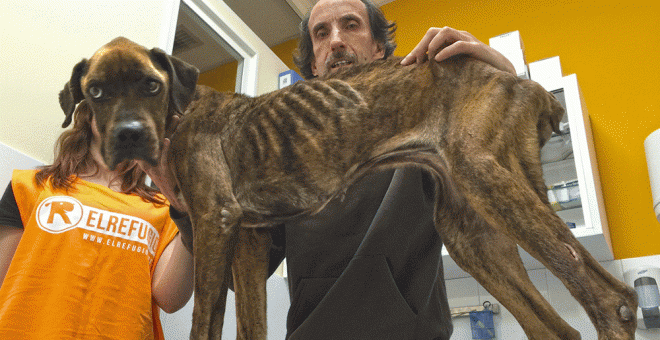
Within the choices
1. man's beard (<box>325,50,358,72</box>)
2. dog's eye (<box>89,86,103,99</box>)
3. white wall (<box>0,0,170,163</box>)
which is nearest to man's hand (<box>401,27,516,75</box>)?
man's beard (<box>325,50,358,72</box>)

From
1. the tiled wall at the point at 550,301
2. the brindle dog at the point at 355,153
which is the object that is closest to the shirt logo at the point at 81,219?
the brindle dog at the point at 355,153

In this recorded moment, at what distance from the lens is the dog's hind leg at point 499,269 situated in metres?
0.94

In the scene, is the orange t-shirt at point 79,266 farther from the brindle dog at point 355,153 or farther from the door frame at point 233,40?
the door frame at point 233,40

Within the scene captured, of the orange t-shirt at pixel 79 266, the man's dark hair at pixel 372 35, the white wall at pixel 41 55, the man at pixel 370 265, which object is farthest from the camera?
the white wall at pixel 41 55

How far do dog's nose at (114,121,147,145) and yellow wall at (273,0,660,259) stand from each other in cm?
291

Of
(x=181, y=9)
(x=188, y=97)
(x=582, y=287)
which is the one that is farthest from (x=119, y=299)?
(x=181, y=9)

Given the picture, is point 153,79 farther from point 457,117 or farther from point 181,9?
point 181,9

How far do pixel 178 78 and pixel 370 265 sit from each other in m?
0.68

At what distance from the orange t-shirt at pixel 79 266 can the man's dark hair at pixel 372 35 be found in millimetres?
750

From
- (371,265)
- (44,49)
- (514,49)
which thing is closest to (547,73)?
(514,49)

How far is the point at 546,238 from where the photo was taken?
834 millimetres

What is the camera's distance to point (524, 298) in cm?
98

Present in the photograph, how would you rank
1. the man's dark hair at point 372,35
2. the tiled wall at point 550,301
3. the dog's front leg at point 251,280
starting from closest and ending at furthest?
1. the dog's front leg at point 251,280
2. the man's dark hair at point 372,35
3. the tiled wall at point 550,301

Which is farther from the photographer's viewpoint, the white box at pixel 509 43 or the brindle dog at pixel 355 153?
the white box at pixel 509 43
